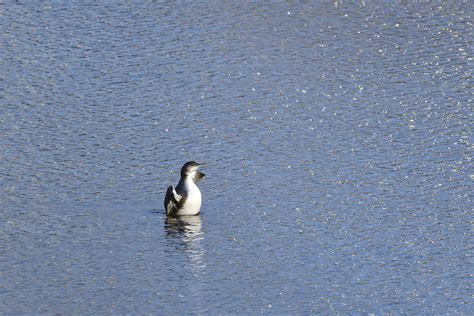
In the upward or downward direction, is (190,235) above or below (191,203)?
below

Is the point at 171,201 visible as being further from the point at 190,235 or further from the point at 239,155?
the point at 239,155

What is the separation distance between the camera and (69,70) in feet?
113

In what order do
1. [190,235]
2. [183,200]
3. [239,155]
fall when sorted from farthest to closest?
[239,155] < [183,200] < [190,235]

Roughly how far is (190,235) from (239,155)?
4.13m

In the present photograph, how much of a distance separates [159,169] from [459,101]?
8.19 metres

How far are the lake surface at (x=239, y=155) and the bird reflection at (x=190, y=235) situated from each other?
0.17 ft

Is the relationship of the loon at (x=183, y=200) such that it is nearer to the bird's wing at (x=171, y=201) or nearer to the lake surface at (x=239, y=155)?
the bird's wing at (x=171, y=201)

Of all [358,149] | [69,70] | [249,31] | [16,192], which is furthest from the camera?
[249,31]

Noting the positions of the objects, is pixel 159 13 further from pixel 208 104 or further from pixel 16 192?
pixel 16 192

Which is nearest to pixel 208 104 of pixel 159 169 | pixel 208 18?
pixel 159 169

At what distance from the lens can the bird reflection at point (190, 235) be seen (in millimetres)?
23219

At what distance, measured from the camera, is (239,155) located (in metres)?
28.7

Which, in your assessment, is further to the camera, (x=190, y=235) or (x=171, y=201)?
(x=171, y=201)

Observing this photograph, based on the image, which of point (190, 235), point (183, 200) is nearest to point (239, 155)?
point (183, 200)
